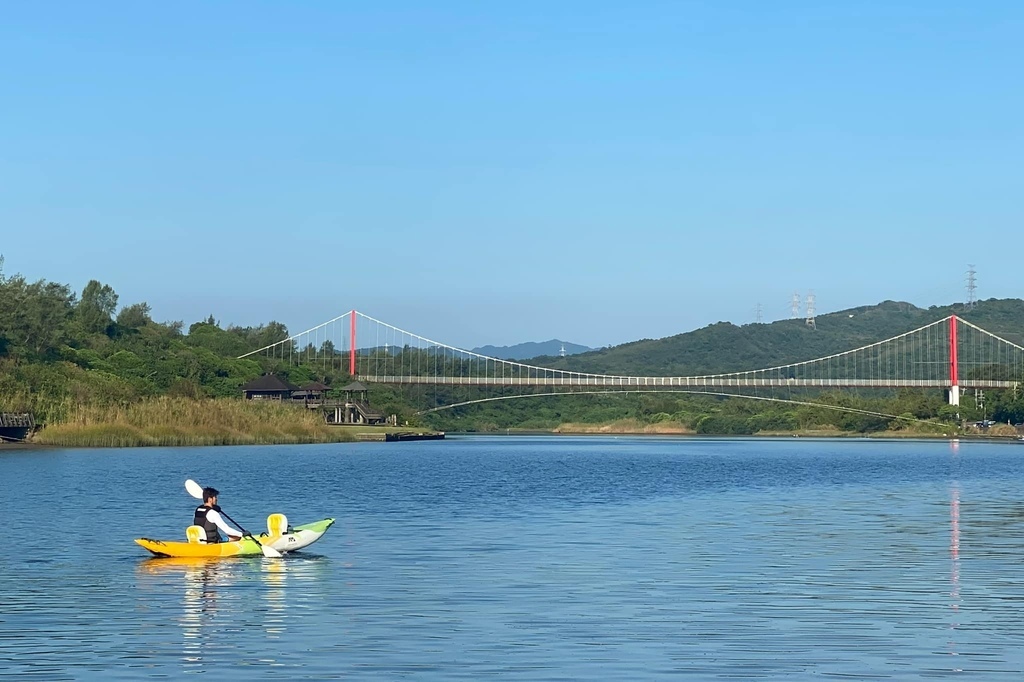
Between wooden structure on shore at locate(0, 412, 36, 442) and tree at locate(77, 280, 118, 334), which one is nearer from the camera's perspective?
wooden structure on shore at locate(0, 412, 36, 442)

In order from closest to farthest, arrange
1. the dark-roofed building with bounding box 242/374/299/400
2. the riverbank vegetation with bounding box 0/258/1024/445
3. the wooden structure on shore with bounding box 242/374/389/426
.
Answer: the riverbank vegetation with bounding box 0/258/1024/445, the dark-roofed building with bounding box 242/374/299/400, the wooden structure on shore with bounding box 242/374/389/426

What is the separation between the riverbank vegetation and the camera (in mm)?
77688

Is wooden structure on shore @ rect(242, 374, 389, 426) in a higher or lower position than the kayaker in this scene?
higher

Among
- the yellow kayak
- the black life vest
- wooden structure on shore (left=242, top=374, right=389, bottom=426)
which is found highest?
wooden structure on shore (left=242, top=374, right=389, bottom=426)

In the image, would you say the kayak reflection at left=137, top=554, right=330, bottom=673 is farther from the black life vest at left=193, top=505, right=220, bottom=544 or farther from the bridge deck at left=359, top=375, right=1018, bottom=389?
the bridge deck at left=359, top=375, right=1018, bottom=389

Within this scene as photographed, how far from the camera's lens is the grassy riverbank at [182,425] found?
71812mm

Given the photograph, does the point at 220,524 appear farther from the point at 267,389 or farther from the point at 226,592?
the point at 267,389

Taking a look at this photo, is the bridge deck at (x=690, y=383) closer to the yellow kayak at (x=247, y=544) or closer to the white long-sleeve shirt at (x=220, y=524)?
the yellow kayak at (x=247, y=544)

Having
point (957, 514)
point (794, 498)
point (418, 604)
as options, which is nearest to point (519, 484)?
point (794, 498)

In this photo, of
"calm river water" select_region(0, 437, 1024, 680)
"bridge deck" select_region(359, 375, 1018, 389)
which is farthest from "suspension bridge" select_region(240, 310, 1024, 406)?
"calm river water" select_region(0, 437, 1024, 680)

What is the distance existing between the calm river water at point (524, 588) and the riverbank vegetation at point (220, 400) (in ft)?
114

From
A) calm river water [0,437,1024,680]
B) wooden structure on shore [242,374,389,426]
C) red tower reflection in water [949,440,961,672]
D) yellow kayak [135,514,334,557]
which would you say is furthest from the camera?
wooden structure on shore [242,374,389,426]

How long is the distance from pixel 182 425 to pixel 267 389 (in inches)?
1483

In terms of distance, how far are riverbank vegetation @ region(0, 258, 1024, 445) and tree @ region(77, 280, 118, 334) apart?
0.56ft
